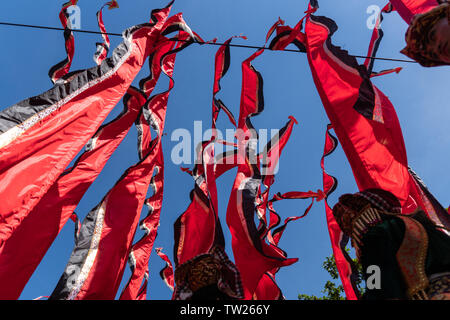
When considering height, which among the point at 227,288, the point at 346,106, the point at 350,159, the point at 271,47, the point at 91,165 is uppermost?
the point at 271,47

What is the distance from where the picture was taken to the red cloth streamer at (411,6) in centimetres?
324

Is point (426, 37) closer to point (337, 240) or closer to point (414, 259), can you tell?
point (414, 259)

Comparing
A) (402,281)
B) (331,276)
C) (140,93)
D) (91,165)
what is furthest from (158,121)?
(331,276)

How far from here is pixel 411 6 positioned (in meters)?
3.35

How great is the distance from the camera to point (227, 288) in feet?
8.98

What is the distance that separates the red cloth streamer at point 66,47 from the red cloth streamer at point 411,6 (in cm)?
418

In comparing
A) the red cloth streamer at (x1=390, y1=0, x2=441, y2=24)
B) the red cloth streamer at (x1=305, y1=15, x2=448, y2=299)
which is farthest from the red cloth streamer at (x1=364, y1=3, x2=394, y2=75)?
the red cloth streamer at (x1=390, y1=0, x2=441, y2=24)

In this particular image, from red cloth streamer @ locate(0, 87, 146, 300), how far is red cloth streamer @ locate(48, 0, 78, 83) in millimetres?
1034

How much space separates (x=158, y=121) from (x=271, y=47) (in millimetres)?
2013

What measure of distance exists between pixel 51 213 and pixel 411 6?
4228 mm

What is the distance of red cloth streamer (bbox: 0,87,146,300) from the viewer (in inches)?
92.7

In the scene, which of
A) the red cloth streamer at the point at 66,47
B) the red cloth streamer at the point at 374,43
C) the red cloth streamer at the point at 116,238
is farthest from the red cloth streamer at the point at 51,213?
the red cloth streamer at the point at 374,43

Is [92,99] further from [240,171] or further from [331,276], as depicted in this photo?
[331,276]

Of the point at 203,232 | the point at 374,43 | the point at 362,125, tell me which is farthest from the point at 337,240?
the point at 374,43
